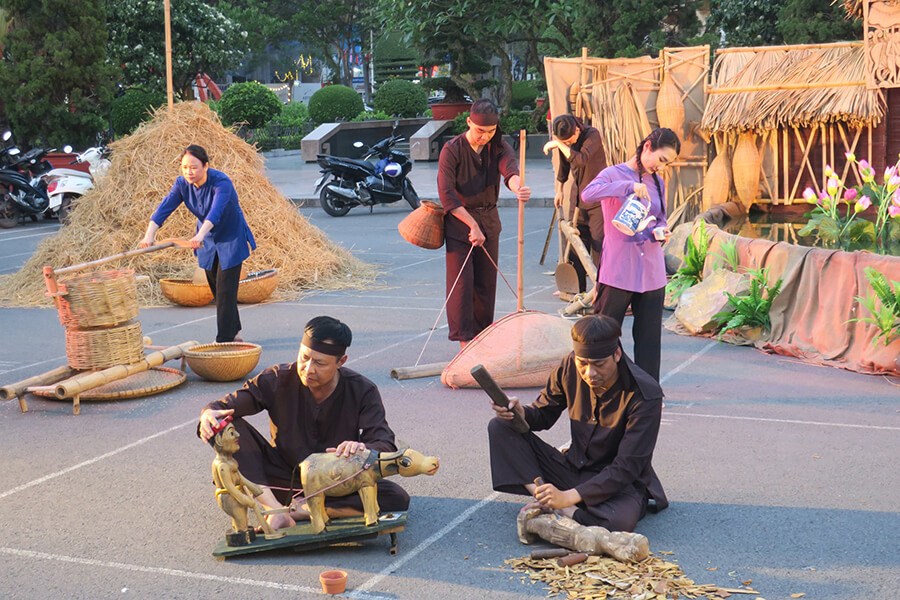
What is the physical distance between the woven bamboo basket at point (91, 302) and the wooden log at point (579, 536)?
11.1 feet

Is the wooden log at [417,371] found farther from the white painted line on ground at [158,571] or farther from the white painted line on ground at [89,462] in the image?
the white painted line on ground at [158,571]

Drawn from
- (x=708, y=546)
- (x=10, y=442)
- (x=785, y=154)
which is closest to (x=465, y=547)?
(x=708, y=546)

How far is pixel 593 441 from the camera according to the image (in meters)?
4.15

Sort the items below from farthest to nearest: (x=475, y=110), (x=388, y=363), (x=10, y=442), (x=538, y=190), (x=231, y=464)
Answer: (x=538, y=190) < (x=388, y=363) < (x=475, y=110) < (x=10, y=442) < (x=231, y=464)

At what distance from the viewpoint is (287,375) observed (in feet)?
13.5

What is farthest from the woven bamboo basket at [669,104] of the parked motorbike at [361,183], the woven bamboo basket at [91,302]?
the parked motorbike at [361,183]

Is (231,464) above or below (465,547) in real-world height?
above

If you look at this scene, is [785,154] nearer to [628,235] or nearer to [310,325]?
[628,235]

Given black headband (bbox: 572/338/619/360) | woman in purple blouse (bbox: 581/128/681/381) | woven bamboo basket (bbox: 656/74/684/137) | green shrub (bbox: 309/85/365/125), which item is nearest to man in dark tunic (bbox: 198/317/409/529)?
black headband (bbox: 572/338/619/360)

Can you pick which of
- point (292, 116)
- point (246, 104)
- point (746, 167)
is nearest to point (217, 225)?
point (746, 167)

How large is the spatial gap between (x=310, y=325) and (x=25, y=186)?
13.3 m

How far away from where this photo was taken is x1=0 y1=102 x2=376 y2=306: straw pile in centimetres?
1024

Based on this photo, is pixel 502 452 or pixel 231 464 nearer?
pixel 231 464

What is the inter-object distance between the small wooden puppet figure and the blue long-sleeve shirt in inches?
130
